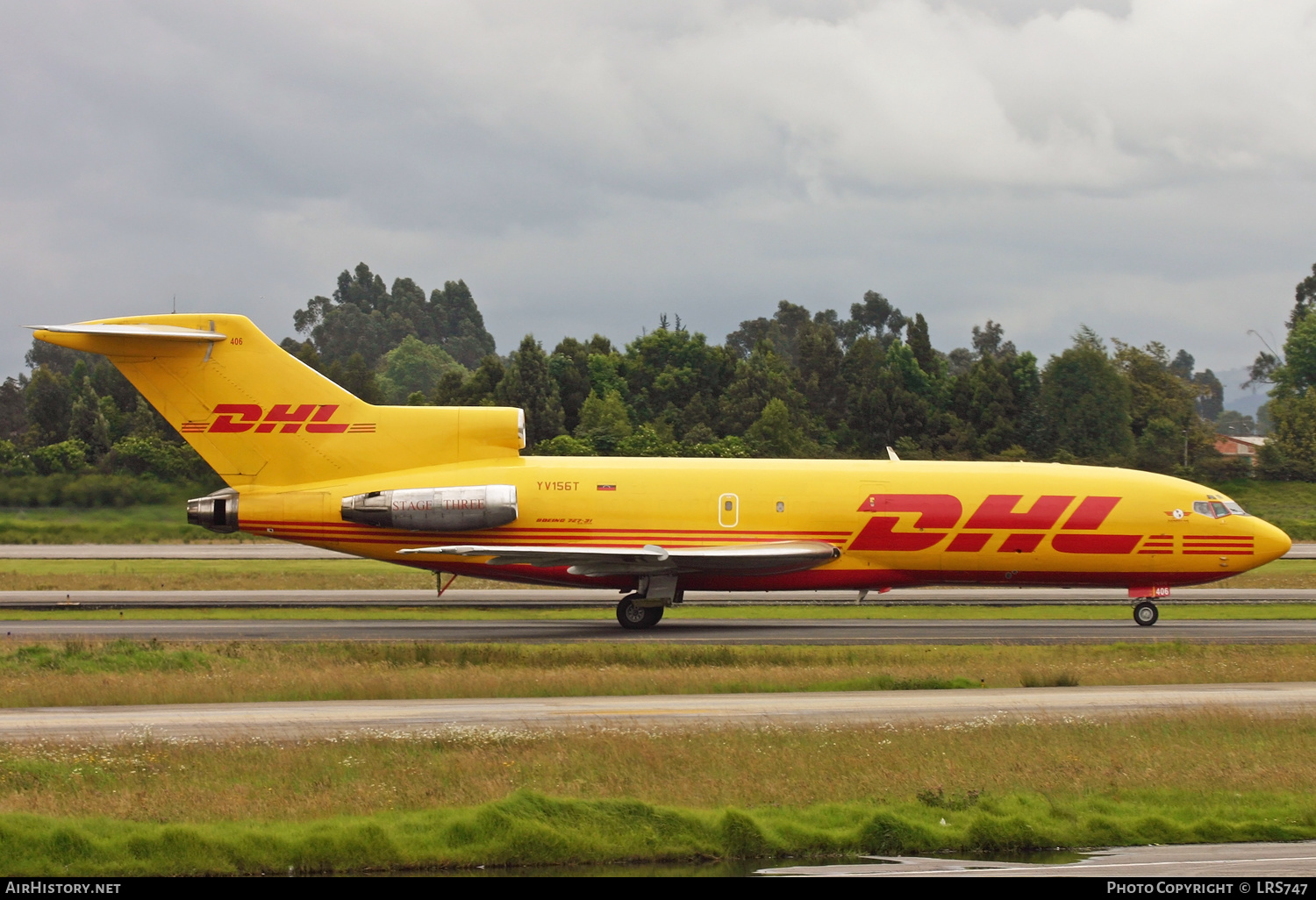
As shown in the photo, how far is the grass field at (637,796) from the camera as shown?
41.1ft

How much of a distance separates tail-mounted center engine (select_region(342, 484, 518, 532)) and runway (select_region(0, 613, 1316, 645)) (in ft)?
8.52

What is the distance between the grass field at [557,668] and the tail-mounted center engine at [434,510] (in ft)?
15.9

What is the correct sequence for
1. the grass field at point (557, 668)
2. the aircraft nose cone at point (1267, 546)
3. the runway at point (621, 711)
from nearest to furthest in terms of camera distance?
1. the runway at point (621, 711)
2. the grass field at point (557, 668)
3. the aircraft nose cone at point (1267, 546)

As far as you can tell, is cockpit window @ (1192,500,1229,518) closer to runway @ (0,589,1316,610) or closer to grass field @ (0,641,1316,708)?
runway @ (0,589,1316,610)

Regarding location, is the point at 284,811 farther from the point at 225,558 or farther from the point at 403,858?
the point at 225,558

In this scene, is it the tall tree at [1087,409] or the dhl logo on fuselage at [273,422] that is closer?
the dhl logo on fuselage at [273,422]

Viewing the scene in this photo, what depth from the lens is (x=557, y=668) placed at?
23531 mm

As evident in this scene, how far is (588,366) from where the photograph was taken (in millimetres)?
A: 87125

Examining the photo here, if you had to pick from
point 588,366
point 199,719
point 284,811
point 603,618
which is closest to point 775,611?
point 603,618

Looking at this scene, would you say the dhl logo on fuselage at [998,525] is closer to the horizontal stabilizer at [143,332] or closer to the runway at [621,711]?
the runway at [621,711]

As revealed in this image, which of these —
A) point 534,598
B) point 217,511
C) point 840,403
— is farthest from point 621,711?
point 840,403

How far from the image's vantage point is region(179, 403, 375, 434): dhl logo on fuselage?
32.0 metres

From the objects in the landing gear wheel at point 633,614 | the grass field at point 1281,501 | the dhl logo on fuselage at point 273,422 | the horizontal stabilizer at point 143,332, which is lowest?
the landing gear wheel at point 633,614

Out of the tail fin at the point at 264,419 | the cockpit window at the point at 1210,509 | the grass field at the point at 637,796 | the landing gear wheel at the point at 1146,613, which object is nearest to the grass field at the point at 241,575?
the tail fin at the point at 264,419
